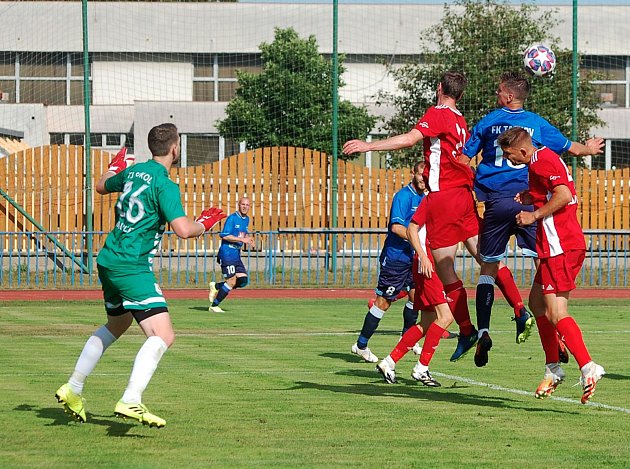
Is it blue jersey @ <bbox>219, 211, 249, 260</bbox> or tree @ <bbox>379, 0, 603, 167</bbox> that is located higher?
tree @ <bbox>379, 0, 603, 167</bbox>

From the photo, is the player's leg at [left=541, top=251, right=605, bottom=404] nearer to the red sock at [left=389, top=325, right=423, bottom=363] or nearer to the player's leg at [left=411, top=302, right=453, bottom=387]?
the player's leg at [left=411, top=302, right=453, bottom=387]

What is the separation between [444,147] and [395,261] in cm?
294

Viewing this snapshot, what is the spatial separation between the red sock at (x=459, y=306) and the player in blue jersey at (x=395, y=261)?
6.97ft

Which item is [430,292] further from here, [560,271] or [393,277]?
[393,277]

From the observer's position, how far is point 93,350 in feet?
27.2

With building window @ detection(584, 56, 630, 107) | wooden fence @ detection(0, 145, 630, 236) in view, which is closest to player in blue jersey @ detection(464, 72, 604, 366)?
wooden fence @ detection(0, 145, 630, 236)

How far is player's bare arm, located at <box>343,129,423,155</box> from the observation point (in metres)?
9.46

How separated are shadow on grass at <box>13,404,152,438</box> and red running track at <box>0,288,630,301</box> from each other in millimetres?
15047

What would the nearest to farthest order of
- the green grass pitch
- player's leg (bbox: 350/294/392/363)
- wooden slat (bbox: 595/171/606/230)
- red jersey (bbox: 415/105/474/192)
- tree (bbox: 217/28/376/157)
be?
the green grass pitch < red jersey (bbox: 415/105/474/192) < player's leg (bbox: 350/294/392/363) < wooden slat (bbox: 595/171/606/230) < tree (bbox: 217/28/376/157)

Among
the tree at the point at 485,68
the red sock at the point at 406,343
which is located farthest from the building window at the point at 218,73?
the red sock at the point at 406,343

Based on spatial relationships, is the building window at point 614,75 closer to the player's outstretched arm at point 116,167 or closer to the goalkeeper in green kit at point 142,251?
the player's outstretched arm at point 116,167

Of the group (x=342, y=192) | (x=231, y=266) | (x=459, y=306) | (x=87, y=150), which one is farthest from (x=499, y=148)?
(x=342, y=192)

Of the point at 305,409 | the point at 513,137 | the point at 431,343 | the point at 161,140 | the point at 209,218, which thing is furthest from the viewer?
the point at 431,343

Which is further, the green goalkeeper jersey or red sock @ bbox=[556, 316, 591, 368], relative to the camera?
red sock @ bbox=[556, 316, 591, 368]
